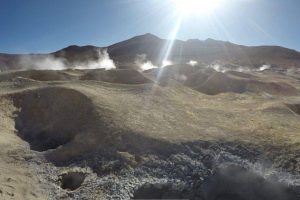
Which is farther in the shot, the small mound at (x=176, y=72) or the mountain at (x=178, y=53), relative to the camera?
the mountain at (x=178, y=53)

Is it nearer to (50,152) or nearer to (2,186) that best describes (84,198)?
(2,186)

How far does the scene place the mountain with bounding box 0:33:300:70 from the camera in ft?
394

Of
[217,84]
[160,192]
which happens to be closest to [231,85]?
[217,84]

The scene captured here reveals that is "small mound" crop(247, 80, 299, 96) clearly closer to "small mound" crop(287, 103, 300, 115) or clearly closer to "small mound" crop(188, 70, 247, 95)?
"small mound" crop(188, 70, 247, 95)

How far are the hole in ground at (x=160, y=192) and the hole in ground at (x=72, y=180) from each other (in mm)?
3314

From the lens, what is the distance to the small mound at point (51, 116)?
2872 cm

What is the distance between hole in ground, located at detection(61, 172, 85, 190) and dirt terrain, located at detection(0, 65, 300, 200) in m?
0.05

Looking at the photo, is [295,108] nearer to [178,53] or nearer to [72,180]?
[72,180]

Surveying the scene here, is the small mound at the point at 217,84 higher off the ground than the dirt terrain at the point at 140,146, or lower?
higher

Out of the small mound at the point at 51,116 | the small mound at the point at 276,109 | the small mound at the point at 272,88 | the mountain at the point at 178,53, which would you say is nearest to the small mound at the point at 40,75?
the small mound at the point at 51,116

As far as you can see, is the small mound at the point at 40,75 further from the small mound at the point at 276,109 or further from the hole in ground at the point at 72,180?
the hole in ground at the point at 72,180

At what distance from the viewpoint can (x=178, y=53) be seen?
13750 centimetres

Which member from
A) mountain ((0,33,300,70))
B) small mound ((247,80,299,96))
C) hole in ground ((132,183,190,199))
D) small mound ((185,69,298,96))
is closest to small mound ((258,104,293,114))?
small mound ((185,69,298,96))

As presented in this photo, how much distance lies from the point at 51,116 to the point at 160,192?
13.1m
